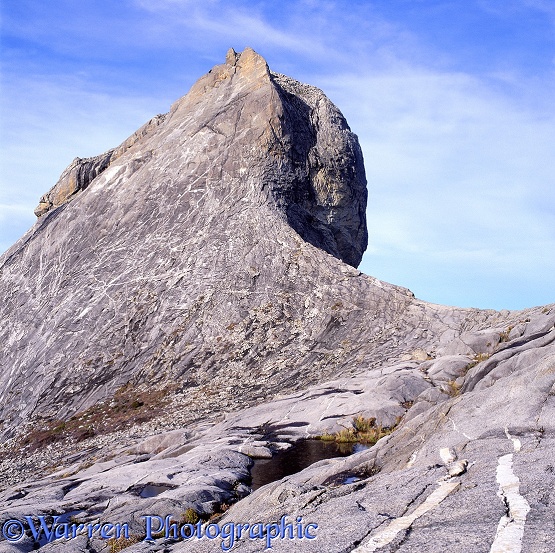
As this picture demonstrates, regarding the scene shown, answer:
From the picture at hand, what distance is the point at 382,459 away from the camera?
20.8 m

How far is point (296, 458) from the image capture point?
2894 cm

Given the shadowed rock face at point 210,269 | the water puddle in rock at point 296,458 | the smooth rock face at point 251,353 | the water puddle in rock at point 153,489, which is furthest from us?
the shadowed rock face at point 210,269

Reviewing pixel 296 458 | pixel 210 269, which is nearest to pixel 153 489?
pixel 296 458

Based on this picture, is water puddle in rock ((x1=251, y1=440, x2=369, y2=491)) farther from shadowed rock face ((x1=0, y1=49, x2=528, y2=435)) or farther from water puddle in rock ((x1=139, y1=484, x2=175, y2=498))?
shadowed rock face ((x1=0, y1=49, x2=528, y2=435))

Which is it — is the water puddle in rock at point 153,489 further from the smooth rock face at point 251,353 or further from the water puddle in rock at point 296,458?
the water puddle in rock at point 296,458

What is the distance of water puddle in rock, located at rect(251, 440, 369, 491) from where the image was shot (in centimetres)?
2660

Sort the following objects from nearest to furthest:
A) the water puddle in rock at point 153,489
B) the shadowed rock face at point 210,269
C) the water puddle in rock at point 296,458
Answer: the water puddle in rock at point 153,489
the water puddle in rock at point 296,458
the shadowed rock face at point 210,269

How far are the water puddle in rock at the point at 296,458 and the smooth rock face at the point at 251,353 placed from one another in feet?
2.06

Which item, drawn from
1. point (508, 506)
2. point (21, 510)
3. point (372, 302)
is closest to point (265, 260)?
point (372, 302)

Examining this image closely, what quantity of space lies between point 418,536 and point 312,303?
40.1 m

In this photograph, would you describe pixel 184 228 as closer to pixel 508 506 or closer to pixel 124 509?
pixel 124 509

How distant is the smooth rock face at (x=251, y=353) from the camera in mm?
15648

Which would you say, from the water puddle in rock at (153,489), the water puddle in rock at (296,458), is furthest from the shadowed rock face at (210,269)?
the water puddle in rock at (153,489)

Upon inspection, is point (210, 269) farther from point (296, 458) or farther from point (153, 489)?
→ point (153, 489)
